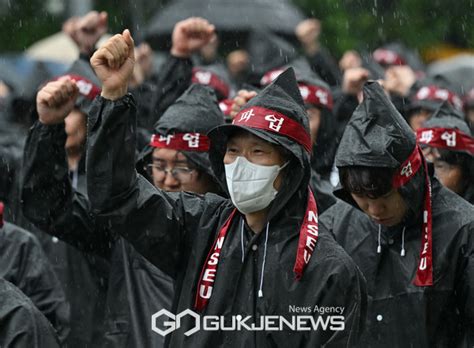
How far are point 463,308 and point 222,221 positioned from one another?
1393mm

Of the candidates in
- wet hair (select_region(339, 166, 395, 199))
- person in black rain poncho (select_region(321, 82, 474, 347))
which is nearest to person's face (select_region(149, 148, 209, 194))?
person in black rain poncho (select_region(321, 82, 474, 347))

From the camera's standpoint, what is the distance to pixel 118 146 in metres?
5.77

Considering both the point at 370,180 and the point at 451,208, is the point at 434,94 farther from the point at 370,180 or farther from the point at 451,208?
the point at 370,180

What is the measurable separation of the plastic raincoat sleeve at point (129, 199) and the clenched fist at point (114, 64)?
5cm

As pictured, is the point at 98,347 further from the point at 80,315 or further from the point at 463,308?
the point at 463,308

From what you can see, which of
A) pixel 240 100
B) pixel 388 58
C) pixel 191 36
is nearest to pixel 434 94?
pixel 191 36

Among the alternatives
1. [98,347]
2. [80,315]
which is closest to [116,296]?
[98,347]

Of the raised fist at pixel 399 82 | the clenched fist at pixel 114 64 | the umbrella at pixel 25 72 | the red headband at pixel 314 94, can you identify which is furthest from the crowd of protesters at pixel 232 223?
the umbrella at pixel 25 72

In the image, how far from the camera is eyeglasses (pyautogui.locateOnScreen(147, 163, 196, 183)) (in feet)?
25.3

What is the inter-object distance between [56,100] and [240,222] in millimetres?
1255

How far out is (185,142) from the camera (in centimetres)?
786

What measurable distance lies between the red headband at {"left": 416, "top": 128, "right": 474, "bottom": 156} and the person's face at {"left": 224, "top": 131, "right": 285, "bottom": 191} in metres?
2.23

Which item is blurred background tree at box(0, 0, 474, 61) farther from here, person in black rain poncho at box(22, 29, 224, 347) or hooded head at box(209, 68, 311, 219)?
hooded head at box(209, 68, 311, 219)

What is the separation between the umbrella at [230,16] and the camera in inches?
702
